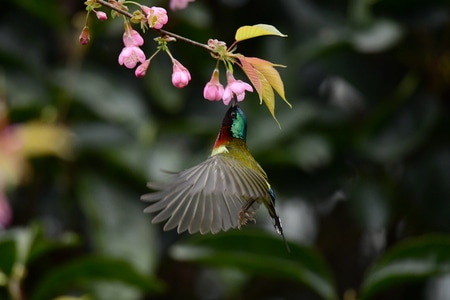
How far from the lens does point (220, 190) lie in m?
1.07

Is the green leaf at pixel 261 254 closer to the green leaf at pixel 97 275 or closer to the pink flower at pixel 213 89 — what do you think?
the green leaf at pixel 97 275

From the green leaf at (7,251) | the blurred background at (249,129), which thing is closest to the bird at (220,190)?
the green leaf at (7,251)

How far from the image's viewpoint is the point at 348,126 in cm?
262

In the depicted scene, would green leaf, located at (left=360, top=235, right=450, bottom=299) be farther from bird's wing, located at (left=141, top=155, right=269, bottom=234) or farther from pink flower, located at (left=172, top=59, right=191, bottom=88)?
pink flower, located at (left=172, top=59, right=191, bottom=88)

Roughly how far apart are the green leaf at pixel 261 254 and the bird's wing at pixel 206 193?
2.55 feet

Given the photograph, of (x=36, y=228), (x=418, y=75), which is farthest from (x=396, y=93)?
(x=36, y=228)

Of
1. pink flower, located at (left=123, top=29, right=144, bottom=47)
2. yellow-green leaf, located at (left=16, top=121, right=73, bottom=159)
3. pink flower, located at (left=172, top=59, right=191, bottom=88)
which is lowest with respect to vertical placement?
pink flower, located at (left=172, top=59, right=191, bottom=88)

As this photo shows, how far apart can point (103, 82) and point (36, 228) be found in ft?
2.39

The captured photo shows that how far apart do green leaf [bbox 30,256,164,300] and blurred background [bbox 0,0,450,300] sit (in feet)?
0.57

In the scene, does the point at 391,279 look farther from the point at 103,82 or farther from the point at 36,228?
the point at 103,82

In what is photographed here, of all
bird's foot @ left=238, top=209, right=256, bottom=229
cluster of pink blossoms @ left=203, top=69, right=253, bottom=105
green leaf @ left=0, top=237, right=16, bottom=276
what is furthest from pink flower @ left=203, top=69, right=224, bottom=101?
green leaf @ left=0, top=237, right=16, bottom=276

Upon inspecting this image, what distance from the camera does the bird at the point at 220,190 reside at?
3.65 feet

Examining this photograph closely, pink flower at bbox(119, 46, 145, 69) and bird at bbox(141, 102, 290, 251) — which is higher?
pink flower at bbox(119, 46, 145, 69)

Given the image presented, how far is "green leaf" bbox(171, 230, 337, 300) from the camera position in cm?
206
